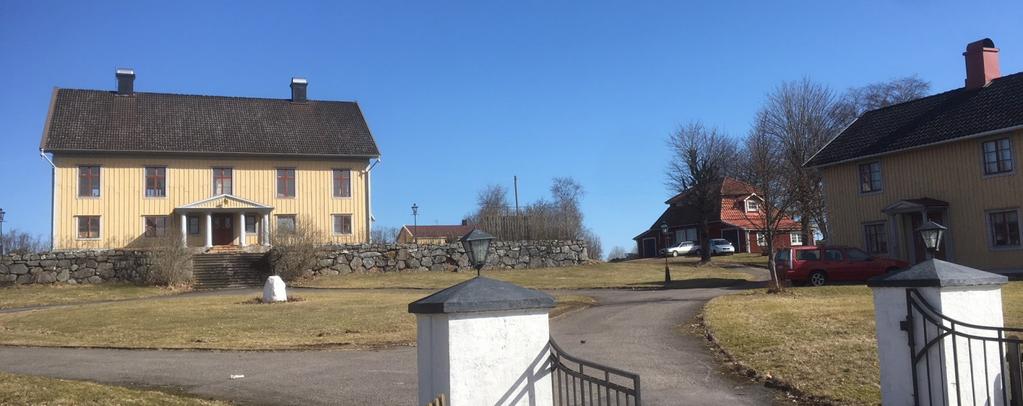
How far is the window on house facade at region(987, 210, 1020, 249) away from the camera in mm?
27570

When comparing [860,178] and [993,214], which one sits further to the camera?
[860,178]

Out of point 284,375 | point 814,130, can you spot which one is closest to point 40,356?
point 284,375

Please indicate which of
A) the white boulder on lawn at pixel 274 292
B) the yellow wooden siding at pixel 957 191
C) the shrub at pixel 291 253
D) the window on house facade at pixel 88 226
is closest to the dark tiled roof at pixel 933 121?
the yellow wooden siding at pixel 957 191

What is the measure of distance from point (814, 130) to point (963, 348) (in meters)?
48.2

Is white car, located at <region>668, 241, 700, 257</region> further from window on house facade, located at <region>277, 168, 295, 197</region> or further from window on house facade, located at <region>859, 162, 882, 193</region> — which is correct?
window on house facade, located at <region>277, 168, 295, 197</region>

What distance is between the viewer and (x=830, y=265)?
87.8 ft

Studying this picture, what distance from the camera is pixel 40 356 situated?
1348 cm

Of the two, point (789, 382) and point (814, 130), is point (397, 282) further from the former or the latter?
point (814, 130)

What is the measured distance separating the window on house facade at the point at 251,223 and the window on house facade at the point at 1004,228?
1341 inches

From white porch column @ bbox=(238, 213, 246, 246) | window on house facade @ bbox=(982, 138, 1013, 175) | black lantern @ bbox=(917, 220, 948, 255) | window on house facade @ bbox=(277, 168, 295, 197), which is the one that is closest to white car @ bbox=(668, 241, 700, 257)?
window on house facade @ bbox=(277, 168, 295, 197)

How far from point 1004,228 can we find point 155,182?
38389 mm

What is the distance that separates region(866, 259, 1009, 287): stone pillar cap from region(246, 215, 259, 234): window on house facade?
39907mm

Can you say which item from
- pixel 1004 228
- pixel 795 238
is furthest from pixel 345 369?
pixel 795 238

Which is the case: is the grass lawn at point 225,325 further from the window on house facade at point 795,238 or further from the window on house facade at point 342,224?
the window on house facade at point 795,238
